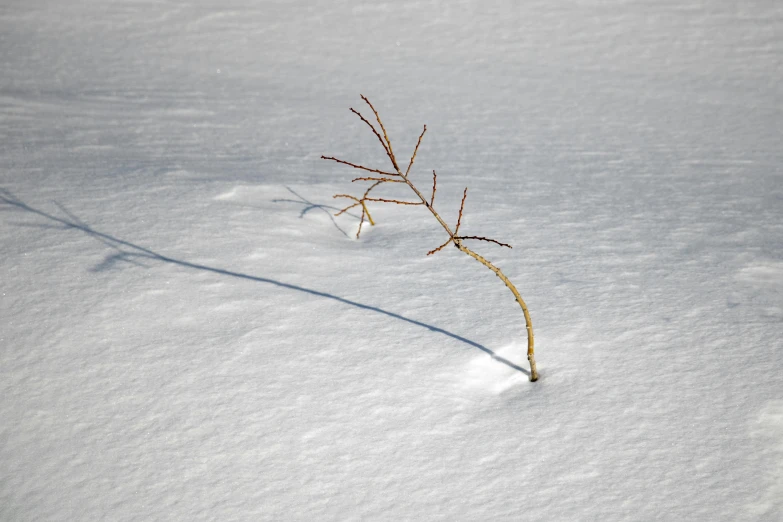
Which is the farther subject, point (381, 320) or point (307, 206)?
point (307, 206)

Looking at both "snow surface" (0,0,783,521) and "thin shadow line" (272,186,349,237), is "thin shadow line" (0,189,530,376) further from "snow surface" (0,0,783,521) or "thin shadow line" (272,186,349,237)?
"thin shadow line" (272,186,349,237)

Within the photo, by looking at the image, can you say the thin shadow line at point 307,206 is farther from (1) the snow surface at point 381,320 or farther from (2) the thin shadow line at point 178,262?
(2) the thin shadow line at point 178,262

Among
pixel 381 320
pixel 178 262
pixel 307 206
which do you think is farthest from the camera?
pixel 307 206

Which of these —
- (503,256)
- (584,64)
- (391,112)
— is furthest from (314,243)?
(584,64)

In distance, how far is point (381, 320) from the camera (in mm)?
2129

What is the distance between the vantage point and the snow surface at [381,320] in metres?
1.54

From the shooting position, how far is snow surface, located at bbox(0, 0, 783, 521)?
5.06ft

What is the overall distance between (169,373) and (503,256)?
1.38m

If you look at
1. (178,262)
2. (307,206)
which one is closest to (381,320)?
(178,262)

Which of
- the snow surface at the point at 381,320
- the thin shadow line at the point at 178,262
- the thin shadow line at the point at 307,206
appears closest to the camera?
the snow surface at the point at 381,320

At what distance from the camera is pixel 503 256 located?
259 centimetres

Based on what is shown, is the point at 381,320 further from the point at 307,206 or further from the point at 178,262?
the point at 307,206

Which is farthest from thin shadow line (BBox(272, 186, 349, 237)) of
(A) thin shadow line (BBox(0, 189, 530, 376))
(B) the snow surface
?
(A) thin shadow line (BBox(0, 189, 530, 376))

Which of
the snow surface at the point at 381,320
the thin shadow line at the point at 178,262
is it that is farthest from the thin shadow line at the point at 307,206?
the thin shadow line at the point at 178,262
